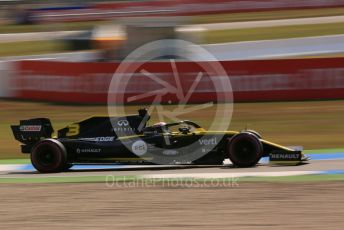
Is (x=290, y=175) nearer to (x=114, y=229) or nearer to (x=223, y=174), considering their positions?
(x=223, y=174)

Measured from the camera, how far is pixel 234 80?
1898 centimetres

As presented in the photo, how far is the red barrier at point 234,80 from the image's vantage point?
1875 centimetres

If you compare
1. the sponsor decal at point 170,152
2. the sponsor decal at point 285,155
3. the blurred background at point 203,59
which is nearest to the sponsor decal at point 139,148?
the sponsor decal at point 170,152

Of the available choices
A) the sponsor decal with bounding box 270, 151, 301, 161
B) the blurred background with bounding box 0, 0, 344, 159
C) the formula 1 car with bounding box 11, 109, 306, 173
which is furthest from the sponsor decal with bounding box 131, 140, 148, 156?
the blurred background with bounding box 0, 0, 344, 159

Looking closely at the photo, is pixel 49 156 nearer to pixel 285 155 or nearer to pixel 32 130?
pixel 32 130

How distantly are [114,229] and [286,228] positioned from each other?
1.66m

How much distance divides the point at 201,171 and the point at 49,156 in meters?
2.38

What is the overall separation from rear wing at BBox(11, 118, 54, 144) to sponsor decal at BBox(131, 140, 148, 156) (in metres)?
1.44

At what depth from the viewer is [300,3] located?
39.0m

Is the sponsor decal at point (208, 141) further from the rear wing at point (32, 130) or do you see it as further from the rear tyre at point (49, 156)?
the rear wing at point (32, 130)

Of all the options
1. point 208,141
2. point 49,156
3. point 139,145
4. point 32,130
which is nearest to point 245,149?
point 208,141

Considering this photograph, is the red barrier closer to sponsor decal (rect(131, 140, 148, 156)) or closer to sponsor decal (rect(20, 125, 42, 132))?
sponsor decal (rect(20, 125, 42, 132))

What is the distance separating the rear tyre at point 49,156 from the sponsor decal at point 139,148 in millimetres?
1078

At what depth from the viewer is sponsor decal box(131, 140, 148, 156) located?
10555 millimetres
